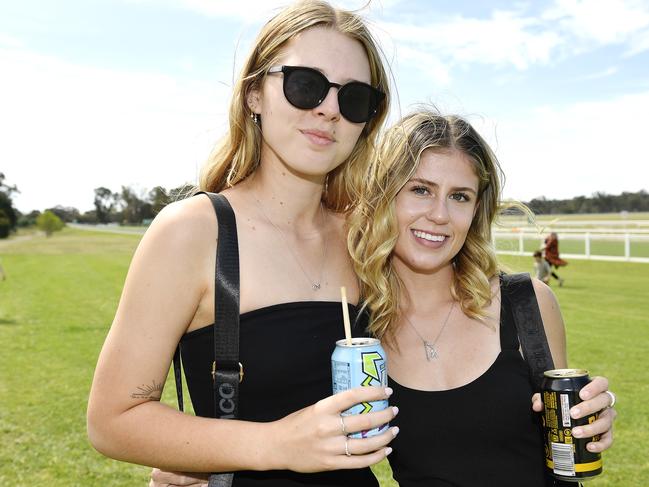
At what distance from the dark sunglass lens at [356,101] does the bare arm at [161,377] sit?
2.15 feet

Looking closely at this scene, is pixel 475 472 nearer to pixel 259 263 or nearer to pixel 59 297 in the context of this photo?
pixel 259 263

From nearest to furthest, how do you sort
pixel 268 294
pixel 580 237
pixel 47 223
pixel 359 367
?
pixel 359 367 < pixel 268 294 < pixel 580 237 < pixel 47 223

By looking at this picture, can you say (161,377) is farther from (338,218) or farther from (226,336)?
(338,218)

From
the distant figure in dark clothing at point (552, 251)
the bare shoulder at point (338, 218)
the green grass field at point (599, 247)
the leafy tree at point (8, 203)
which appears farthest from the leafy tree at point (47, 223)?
the bare shoulder at point (338, 218)

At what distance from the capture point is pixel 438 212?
8.39 ft

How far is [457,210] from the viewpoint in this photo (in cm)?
262

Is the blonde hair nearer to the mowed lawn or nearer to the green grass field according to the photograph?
the mowed lawn

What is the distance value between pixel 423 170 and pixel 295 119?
723mm

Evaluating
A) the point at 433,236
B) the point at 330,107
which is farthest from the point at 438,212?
the point at 330,107

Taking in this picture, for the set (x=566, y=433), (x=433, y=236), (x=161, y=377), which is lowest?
(x=566, y=433)

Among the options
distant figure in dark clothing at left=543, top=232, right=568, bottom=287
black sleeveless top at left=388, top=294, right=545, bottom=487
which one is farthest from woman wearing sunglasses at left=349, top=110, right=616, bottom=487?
distant figure in dark clothing at left=543, top=232, right=568, bottom=287

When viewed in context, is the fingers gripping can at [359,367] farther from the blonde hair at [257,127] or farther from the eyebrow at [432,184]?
the eyebrow at [432,184]

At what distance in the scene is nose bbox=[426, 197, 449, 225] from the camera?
2.55 meters

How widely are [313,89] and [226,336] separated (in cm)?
88
